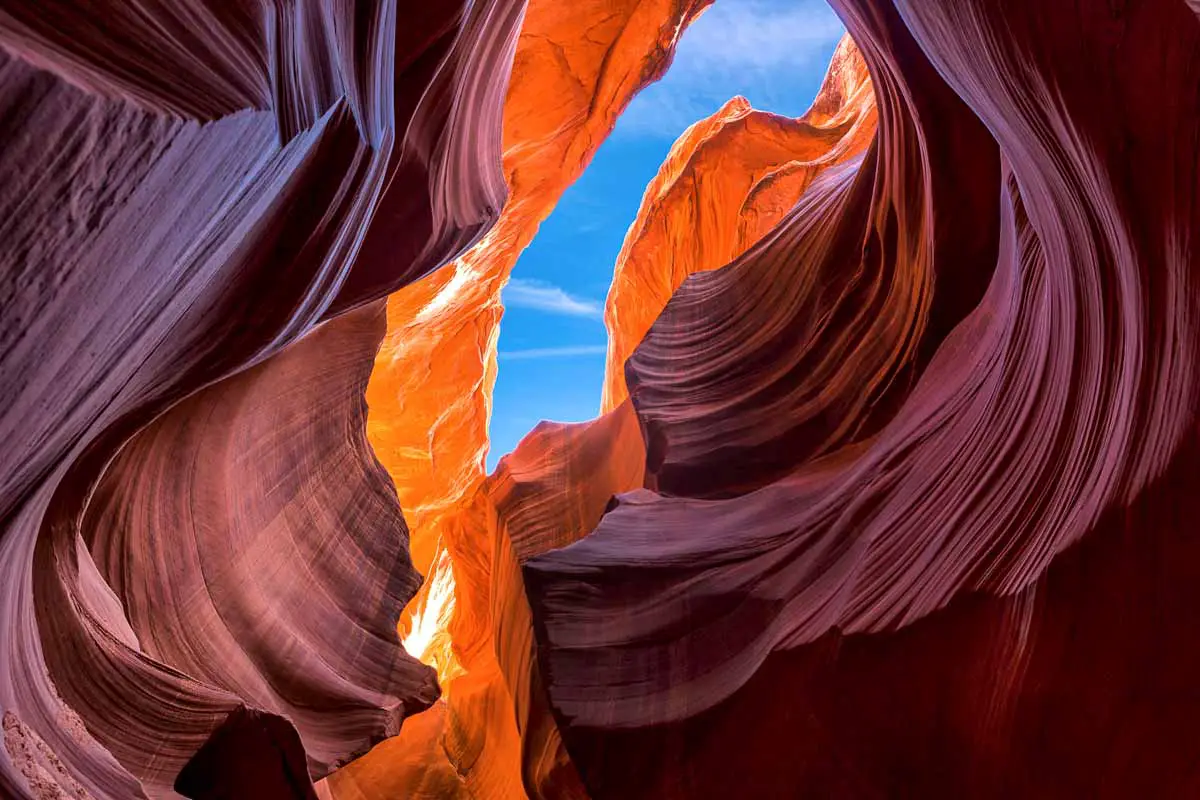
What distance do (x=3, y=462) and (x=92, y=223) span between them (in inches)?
21.3

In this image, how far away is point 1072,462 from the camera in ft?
9.84

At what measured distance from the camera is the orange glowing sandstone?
848cm

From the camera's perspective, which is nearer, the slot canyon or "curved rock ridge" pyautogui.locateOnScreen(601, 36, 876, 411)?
the slot canyon

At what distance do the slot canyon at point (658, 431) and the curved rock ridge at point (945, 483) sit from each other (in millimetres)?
19

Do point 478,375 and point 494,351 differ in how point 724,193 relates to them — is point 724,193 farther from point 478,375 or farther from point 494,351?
point 494,351

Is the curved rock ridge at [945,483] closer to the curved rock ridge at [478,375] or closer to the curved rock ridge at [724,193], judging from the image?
the curved rock ridge at [478,375]

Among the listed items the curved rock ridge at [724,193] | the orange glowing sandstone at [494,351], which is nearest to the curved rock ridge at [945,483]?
the orange glowing sandstone at [494,351]

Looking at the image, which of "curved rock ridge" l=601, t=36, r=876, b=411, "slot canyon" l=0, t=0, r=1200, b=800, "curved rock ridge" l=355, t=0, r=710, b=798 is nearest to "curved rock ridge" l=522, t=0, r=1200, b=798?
"slot canyon" l=0, t=0, r=1200, b=800

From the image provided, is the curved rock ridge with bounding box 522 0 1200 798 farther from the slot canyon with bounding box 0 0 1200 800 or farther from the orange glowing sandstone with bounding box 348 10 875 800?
the orange glowing sandstone with bounding box 348 10 875 800

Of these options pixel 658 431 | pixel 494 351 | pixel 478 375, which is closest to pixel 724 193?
pixel 478 375

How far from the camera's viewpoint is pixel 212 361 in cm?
287

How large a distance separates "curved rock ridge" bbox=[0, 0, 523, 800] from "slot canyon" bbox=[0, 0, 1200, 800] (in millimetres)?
13

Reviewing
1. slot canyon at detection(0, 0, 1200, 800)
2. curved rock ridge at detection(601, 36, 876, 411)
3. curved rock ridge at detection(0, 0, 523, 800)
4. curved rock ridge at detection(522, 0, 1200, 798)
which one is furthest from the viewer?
curved rock ridge at detection(601, 36, 876, 411)

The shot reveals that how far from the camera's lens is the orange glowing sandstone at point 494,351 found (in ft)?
27.8
